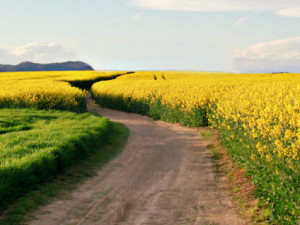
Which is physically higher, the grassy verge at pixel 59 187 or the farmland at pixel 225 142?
the farmland at pixel 225 142

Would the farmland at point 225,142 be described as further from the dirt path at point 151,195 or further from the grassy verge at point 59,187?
the dirt path at point 151,195

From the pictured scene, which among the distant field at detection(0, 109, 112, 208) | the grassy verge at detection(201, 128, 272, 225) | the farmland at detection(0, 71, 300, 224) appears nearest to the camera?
the farmland at detection(0, 71, 300, 224)

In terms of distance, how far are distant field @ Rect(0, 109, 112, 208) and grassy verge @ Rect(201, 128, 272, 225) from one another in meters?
4.76

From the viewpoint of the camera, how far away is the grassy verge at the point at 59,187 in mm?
7598

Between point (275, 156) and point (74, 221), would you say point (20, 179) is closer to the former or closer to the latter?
point (74, 221)

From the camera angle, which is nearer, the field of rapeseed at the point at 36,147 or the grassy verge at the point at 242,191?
the grassy verge at the point at 242,191

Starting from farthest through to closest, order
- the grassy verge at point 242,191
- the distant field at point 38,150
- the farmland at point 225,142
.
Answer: the distant field at point 38,150 → the grassy verge at point 242,191 → the farmland at point 225,142

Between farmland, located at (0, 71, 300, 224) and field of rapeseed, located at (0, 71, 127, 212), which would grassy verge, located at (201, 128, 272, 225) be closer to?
farmland, located at (0, 71, 300, 224)

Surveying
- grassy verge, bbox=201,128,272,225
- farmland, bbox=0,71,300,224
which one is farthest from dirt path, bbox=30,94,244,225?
farmland, bbox=0,71,300,224

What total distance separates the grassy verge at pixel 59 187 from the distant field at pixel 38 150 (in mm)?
213

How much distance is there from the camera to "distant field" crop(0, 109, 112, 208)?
28.5 feet

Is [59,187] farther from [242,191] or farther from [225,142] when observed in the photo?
[225,142]

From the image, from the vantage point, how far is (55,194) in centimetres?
904

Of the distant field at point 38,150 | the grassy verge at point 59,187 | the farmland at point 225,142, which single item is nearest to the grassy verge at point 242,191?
the farmland at point 225,142
